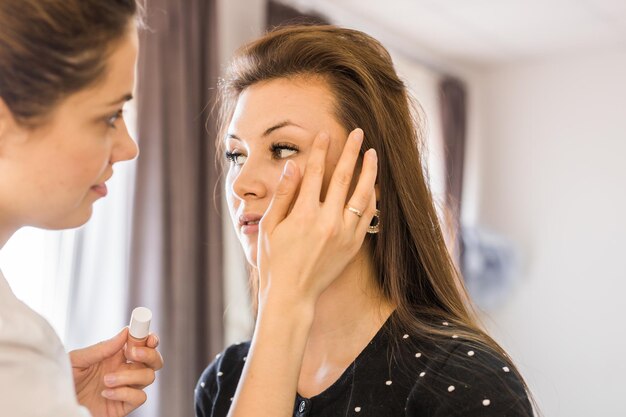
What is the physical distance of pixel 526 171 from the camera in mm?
5297

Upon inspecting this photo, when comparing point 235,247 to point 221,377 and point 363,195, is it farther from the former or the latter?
point 363,195

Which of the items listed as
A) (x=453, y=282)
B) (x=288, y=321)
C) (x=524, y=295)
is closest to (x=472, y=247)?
(x=524, y=295)

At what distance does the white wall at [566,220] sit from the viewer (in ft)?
15.8

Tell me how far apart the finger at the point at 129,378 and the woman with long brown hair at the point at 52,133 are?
27 centimetres

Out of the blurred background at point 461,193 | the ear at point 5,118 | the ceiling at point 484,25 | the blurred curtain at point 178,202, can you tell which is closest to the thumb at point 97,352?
the ear at point 5,118

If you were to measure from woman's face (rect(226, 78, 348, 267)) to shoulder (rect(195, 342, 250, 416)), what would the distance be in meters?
0.28

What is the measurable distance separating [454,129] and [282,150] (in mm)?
3914

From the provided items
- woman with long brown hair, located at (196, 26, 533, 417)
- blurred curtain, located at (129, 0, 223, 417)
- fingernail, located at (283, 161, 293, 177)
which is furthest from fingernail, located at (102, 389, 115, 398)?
blurred curtain, located at (129, 0, 223, 417)

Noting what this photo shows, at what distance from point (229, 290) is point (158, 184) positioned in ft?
2.70

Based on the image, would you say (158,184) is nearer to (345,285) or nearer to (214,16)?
(214,16)

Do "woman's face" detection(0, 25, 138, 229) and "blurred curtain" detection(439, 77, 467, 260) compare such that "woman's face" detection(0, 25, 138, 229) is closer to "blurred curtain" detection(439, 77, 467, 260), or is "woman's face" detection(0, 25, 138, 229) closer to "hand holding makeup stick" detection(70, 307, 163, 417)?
"hand holding makeup stick" detection(70, 307, 163, 417)

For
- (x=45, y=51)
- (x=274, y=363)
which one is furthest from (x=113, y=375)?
(x=45, y=51)

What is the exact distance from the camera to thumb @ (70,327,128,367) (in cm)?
120

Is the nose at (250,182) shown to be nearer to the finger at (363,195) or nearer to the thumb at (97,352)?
the finger at (363,195)
